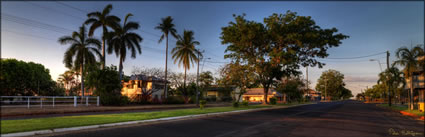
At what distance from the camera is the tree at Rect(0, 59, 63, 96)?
3762 centimetres

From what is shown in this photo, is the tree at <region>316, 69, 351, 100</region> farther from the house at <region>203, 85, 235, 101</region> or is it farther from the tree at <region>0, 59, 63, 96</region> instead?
the tree at <region>0, 59, 63, 96</region>

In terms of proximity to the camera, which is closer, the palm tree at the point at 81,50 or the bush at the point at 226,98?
the palm tree at the point at 81,50

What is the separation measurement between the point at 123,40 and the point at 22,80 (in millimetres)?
17051

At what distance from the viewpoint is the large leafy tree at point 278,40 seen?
30.4m

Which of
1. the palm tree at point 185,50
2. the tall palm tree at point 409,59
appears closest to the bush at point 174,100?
the palm tree at point 185,50

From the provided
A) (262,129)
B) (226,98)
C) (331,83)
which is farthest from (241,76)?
(331,83)

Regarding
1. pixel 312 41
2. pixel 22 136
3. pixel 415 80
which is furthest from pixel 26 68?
pixel 415 80

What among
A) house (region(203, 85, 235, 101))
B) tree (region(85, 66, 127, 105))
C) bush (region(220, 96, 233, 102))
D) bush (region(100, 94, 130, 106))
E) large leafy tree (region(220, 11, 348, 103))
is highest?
large leafy tree (region(220, 11, 348, 103))

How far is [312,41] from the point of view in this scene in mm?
30609

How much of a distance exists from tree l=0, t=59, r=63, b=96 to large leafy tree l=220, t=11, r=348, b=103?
31117 millimetres

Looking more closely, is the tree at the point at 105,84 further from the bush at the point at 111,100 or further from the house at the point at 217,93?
the house at the point at 217,93

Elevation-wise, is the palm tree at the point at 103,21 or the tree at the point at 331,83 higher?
the palm tree at the point at 103,21

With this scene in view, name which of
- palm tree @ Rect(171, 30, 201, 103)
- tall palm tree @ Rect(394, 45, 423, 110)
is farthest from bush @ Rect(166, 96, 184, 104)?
tall palm tree @ Rect(394, 45, 423, 110)

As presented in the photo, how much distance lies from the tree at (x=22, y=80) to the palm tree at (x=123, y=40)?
1384 centimetres
